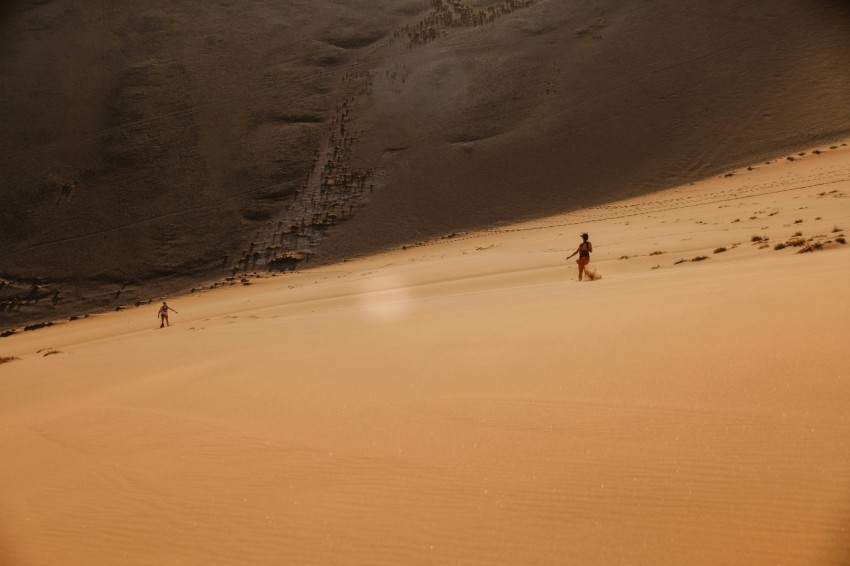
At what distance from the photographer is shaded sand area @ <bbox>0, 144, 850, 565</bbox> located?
269cm

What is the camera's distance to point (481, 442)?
353cm

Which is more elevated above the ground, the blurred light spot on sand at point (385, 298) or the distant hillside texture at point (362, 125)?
the distant hillside texture at point (362, 125)

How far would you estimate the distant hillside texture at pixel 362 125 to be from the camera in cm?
2756

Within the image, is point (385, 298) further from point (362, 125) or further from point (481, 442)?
point (362, 125)

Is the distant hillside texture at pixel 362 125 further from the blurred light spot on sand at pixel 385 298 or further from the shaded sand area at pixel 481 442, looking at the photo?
the shaded sand area at pixel 481 442

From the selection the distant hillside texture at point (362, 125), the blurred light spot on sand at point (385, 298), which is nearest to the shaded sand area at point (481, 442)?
the blurred light spot on sand at point (385, 298)

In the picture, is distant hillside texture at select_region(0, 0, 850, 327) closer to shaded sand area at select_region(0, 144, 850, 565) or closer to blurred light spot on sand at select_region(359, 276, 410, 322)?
blurred light spot on sand at select_region(359, 276, 410, 322)

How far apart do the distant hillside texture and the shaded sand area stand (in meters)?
21.0

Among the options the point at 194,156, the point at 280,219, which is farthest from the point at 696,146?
the point at 194,156

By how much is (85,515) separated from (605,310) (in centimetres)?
476

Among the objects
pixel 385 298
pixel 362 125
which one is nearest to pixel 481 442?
pixel 385 298

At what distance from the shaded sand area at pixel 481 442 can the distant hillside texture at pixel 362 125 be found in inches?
827

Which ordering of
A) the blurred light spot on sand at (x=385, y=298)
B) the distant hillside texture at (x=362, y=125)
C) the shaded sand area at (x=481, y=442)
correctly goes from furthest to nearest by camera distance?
1. the distant hillside texture at (x=362, y=125)
2. the blurred light spot on sand at (x=385, y=298)
3. the shaded sand area at (x=481, y=442)

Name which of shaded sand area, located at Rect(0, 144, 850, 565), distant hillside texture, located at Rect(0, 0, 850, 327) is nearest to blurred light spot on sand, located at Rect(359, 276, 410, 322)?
shaded sand area, located at Rect(0, 144, 850, 565)
